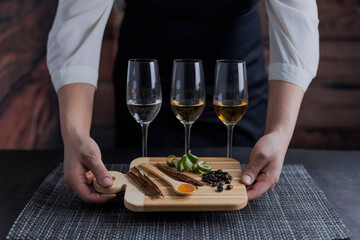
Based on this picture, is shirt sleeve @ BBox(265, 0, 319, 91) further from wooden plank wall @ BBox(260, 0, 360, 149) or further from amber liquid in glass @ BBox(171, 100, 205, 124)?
wooden plank wall @ BBox(260, 0, 360, 149)

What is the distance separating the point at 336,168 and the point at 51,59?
0.92 metres

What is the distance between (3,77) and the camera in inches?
Answer: 84.9

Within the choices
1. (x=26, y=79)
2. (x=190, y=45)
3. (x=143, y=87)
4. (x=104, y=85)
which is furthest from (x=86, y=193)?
(x=104, y=85)

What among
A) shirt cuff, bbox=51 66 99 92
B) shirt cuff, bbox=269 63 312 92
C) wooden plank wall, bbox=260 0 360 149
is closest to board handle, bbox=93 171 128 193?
shirt cuff, bbox=51 66 99 92

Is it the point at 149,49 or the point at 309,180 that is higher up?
the point at 149,49

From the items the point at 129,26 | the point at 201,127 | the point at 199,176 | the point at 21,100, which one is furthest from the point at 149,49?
the point at 21,100

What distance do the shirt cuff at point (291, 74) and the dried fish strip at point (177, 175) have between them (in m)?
0.46

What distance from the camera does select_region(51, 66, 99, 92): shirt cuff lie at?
50.8 inches

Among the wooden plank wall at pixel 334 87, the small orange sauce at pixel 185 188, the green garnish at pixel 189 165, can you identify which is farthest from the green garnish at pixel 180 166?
the wooden plank wall at pixel 334 87

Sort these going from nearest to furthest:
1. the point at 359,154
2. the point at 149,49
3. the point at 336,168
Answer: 1. the point at 336,168
2. the point at 359,154
3. the point at 149,49

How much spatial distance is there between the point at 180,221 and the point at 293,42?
2.23ft

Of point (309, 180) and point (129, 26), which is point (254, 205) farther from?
point (129, 26)

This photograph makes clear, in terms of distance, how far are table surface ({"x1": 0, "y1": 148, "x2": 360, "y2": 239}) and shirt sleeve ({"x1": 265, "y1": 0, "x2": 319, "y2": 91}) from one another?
0.25 m

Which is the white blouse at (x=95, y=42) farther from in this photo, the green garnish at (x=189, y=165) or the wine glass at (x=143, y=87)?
the green garnish at (x=189, y=165)
